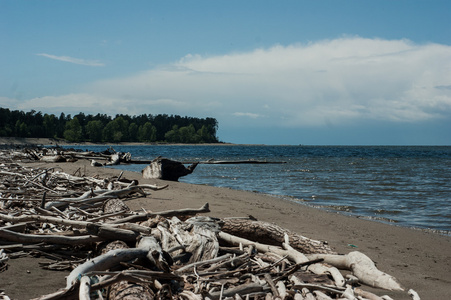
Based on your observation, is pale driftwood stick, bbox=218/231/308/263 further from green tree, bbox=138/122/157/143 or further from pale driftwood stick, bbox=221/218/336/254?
green tree, bbox=138/122/157/143

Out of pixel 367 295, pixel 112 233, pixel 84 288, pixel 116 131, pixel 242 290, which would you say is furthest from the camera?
pixel 116 131

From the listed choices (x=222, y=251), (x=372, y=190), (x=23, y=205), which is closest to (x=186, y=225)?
(x=222, y=251)

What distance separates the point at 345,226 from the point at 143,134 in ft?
447

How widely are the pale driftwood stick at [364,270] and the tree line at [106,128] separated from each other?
104314mm

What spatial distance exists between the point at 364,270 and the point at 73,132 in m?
125

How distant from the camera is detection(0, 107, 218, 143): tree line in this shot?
343 feet

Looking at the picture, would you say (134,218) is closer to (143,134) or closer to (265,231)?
(265,231)

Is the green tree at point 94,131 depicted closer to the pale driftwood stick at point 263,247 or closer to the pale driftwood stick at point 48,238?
the pale driftwood stick at point 48,238

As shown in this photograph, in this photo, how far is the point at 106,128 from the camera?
129 meters

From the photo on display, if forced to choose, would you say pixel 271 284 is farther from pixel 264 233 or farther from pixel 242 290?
pixel 264 233

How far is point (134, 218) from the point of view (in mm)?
5387

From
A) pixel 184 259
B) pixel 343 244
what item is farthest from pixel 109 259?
pixel 343 244

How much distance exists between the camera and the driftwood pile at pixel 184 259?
339 cm

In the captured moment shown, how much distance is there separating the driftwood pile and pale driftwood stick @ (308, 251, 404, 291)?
11 millimetres
